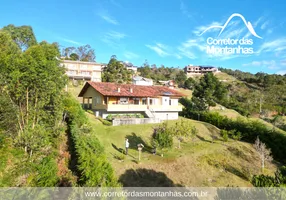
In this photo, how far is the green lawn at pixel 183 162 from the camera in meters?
15.9

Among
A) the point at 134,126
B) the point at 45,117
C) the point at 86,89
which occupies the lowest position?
the point at 134,126

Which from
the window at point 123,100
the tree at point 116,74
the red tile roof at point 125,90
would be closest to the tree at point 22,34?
the tree at point 116,74

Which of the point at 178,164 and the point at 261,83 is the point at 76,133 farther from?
the point at 261,83

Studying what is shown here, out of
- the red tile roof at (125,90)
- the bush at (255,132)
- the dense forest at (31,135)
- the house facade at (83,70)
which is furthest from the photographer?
the house facade at (83,70)

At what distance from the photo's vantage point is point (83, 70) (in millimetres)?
65562

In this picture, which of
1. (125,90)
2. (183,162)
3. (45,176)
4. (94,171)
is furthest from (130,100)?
(94,171)

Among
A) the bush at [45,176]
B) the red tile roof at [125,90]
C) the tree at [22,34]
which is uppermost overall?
the tree at [22,34]

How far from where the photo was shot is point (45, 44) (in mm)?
15539

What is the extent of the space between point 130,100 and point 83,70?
38881 mm

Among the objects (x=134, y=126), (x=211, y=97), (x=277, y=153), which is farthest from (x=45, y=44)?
(x=211, y=97)

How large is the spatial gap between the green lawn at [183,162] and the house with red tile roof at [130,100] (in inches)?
165

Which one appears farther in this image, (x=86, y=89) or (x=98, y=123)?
(x=86, y=89)

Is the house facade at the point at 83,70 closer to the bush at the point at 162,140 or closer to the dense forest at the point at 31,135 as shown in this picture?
the bush at the point at 162,140

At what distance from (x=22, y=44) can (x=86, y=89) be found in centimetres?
2972
